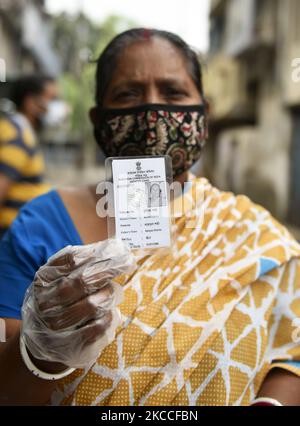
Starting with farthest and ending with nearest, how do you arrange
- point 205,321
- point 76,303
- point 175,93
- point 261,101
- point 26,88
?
point 261,101
point 26,88
point 175,93
point 205,321
point 76,303

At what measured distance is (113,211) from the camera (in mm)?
999

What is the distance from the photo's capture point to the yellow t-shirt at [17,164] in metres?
2.60

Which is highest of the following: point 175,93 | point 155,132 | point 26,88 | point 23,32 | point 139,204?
point 23,32

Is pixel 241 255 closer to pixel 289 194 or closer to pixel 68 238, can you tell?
pixel 68 238

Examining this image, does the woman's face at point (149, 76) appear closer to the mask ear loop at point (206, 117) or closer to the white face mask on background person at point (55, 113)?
the mask ear loop at point (206, 117)

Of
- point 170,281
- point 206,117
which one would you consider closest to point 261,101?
point 206,117

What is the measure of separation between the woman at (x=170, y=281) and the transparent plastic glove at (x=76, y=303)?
0.02 metres

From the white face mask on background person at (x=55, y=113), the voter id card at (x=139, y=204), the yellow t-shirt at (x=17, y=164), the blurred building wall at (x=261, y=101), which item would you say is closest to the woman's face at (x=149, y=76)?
the voter id card at (x=139, y=204)

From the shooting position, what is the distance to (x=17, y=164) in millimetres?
2641

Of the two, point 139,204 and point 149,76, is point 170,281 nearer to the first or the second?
point 139,204

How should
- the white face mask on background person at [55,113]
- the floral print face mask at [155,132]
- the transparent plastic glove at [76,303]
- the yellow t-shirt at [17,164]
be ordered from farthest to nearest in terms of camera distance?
the white face mask on background person at [55,113] < the yellow t-shirt at [17,164] < the floral print face mask at [155,132] < the transparent plastic glove at [76,303]

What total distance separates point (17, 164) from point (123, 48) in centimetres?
142

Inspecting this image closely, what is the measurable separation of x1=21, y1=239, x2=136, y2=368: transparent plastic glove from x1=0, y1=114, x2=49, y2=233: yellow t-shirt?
172 centimetres

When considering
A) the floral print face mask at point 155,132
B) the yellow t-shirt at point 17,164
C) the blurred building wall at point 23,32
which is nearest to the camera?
the floral print face mask at point 155,132
